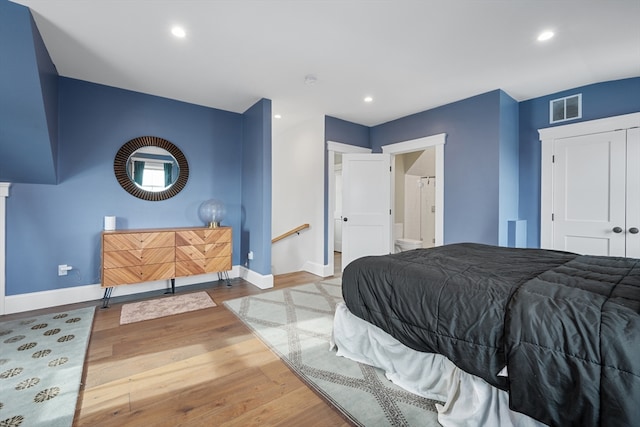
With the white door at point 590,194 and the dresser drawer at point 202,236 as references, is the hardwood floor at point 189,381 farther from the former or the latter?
the white door at point 590,194

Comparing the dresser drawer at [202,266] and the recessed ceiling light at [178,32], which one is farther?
the dresser drawer at [202,266]

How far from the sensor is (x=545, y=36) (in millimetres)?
2375

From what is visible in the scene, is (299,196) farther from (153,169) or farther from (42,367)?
(42,367)

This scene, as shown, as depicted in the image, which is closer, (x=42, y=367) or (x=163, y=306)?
(x=42, y=367)

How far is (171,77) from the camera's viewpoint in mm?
3146

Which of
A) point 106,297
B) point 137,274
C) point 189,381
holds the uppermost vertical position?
point 137,274

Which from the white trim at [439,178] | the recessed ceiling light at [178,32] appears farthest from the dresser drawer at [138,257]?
the white trim at [439,178]

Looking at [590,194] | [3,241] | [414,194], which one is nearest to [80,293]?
[3,241]

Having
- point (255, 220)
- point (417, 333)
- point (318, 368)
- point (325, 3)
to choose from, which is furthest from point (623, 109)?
point (255, 220)

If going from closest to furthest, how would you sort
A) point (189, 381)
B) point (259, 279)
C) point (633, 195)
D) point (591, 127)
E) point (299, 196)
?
point (189, 381) → point (633, 195) → point (591, 127) → point (259, 279) → point (299, 196)

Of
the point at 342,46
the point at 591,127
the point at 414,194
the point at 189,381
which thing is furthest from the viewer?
the point at 414,194

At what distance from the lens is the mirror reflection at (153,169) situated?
355 cm

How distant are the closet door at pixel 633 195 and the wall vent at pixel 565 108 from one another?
0.54 meters

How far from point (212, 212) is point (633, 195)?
192 inches
